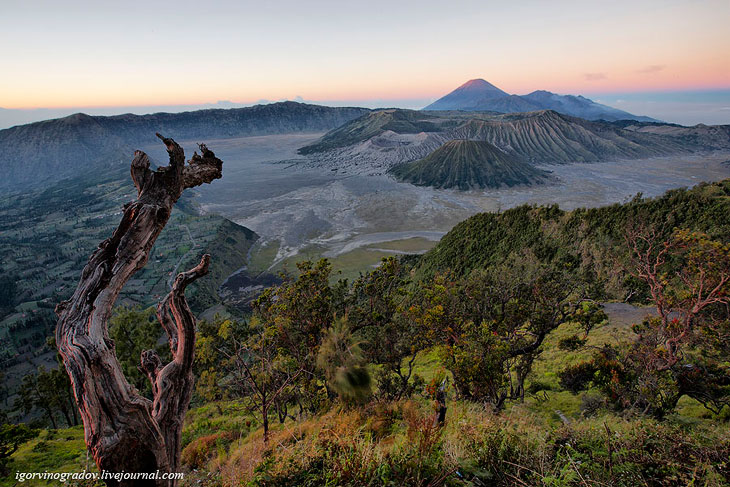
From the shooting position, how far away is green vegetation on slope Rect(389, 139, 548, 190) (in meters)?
78.8

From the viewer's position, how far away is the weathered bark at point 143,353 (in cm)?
261

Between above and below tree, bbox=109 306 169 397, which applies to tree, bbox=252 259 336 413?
above

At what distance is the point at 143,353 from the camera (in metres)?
3.28

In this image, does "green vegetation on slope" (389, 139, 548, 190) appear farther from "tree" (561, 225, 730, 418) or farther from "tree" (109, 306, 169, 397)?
"tree" (561, 225, 730, 418)

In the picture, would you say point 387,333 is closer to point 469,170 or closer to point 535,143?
point 469,170

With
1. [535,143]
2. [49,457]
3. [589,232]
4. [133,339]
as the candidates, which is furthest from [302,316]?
[535,143]

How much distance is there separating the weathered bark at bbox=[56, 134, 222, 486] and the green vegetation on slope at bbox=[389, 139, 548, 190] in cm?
7843

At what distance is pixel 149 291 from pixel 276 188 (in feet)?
163

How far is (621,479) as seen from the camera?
3.19m

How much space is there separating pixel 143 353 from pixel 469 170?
85.4 m

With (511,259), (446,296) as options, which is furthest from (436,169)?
(446,296)

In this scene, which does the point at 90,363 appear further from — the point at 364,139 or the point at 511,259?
the point at 364,139

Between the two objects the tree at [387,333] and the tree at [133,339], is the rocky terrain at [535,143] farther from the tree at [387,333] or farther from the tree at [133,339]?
the tree at [387,333]

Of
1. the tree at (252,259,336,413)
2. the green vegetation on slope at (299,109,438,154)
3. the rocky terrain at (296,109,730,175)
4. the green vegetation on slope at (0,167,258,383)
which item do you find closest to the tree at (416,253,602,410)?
the tree at (252,259,336,413)
